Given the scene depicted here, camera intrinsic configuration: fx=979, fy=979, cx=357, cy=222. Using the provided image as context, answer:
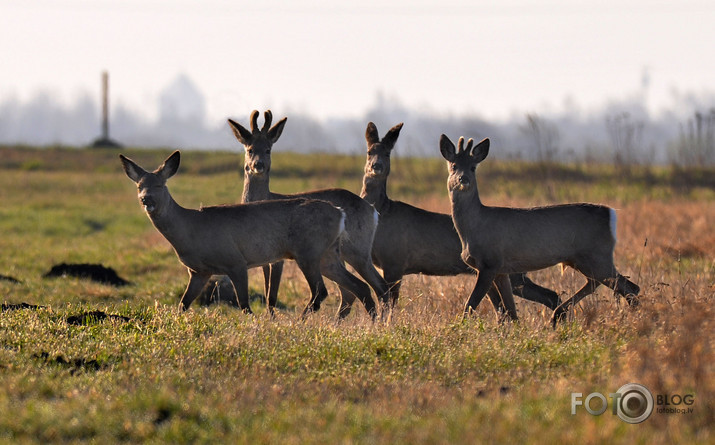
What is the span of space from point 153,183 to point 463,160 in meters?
3.50

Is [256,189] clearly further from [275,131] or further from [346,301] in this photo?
[346,301]

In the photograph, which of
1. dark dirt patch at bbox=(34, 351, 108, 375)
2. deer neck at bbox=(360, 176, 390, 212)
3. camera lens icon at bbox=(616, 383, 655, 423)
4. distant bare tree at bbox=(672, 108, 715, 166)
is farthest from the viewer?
distant bare tree at bbox=(672, 108, 715, 166)

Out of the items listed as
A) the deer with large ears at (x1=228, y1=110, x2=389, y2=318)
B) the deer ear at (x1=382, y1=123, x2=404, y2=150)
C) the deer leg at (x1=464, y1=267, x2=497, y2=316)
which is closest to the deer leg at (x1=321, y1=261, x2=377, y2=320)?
the deer with large ears at (x1=228, y1=110, x2=389, y2=318)

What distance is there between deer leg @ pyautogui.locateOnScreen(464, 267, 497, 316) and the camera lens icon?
11.5 ft

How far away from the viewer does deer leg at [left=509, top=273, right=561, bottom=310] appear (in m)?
11.7

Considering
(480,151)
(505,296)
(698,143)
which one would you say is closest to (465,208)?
(480,151)

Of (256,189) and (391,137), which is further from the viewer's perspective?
(256,189)

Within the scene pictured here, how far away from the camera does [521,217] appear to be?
10867mm

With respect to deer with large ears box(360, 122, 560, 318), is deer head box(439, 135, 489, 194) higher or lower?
higher

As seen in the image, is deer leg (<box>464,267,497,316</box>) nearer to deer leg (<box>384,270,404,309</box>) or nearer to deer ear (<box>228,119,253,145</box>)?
deer leg (<box>384,270,404,309</box>)

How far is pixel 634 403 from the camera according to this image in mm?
6773

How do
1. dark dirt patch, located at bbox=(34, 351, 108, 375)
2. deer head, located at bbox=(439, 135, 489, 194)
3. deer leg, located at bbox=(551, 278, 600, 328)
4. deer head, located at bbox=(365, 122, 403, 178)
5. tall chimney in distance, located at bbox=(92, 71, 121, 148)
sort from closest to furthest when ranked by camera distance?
dark dirt patch, located at bbox=(34, 351, 108, 375) < deer leg, located at bbox=(551, 278, 600, 328) < deer head, located at bbox=(439, 135, 489, 194) < deer head, located at bbox=(365, 122, 403, 178) < tall chimney in distance, located at bbox=(92, 71, 121, 148)

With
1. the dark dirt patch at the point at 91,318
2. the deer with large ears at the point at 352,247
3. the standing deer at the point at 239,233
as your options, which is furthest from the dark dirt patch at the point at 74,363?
the deer with large ears at the point at 352,247

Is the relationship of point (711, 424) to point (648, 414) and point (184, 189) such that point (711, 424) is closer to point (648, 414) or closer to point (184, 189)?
point (648, 414)
